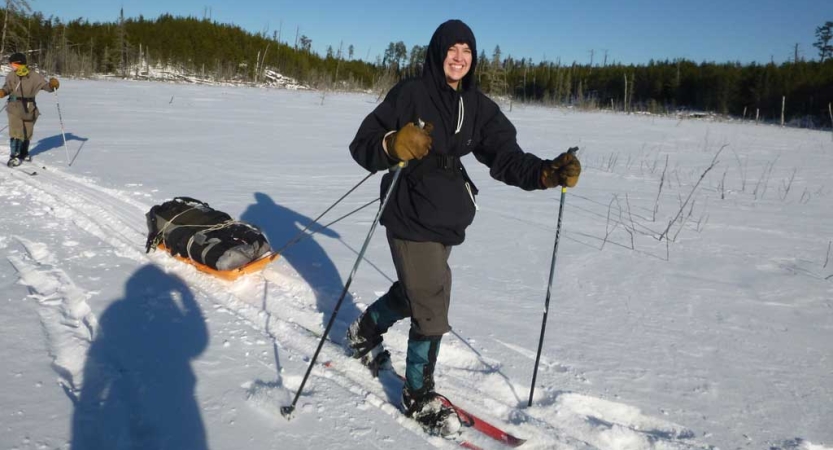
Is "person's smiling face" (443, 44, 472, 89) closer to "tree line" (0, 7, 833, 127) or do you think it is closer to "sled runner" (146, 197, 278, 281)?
"sled runner" (146, 197, 278, 281)

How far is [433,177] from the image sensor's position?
2396mm

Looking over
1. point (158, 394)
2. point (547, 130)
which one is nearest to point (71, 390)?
point (158, 394)

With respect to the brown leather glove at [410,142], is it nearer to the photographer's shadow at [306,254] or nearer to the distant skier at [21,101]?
the photographer's shadow at [306,254]

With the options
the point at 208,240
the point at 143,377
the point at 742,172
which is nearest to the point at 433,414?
the point at 143,377

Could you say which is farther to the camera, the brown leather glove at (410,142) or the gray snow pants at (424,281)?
the gray snow pants at (424,281)

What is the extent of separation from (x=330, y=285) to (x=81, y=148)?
7.65 meters

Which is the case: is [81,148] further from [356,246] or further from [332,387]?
[332,387]

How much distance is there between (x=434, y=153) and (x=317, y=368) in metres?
1.37

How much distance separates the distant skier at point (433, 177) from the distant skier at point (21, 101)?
7853mm

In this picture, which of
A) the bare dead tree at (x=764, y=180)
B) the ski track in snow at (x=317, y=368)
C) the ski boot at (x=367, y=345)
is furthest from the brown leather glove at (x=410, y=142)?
the bare dead tree at (x=764, y=180)

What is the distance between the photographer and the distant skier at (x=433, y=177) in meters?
2.39

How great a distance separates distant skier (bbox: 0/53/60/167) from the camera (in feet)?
26.5

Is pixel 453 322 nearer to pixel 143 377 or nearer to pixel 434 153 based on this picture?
pixel 434 153

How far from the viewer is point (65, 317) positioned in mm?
3248
